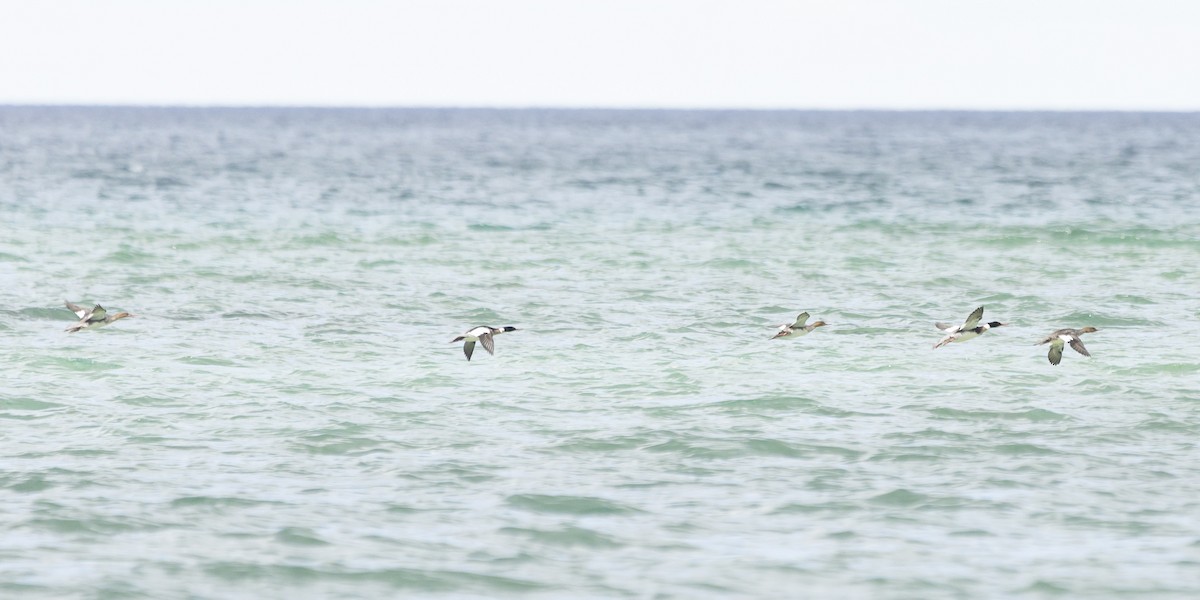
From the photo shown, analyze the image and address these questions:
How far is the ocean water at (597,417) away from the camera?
1141 cm

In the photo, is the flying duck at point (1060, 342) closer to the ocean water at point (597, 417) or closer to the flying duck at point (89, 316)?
the ocean water at point (597, 417)

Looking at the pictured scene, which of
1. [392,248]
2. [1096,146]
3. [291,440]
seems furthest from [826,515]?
[1096,146]

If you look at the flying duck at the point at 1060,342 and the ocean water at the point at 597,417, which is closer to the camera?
the ocean water at the point at 597,417

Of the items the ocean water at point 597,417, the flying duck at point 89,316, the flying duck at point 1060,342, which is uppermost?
the flying duck at point 1060,342

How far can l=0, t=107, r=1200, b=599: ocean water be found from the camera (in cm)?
1141

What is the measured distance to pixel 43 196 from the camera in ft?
171

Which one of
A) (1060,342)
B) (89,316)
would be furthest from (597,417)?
(89,316)

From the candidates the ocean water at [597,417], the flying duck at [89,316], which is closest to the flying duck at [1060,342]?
the ocean water at [597,417]

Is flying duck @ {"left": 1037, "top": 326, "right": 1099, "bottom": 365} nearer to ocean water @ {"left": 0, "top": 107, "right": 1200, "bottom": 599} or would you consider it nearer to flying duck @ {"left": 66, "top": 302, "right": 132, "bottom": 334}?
ocean water @ {"left": 0, "top": 107, "right": 1200, "bottom": 599}

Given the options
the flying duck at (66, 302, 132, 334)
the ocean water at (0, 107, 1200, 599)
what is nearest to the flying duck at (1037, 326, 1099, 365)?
the ocean water at (0, 107, 1200, 599)

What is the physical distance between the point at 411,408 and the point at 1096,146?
10767 centimetres

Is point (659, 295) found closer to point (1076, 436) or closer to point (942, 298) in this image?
point (942, 298)

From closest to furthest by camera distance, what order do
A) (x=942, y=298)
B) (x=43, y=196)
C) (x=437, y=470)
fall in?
(x=437, y=470)
(x=942, y=298)
(x=43, y=196)

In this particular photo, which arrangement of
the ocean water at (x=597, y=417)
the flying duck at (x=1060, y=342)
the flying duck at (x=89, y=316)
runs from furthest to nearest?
the flying duck at (x=89, y=316) < the flying duck at (x=1060, y=342) < the ocean water at (x=597, y=417)
